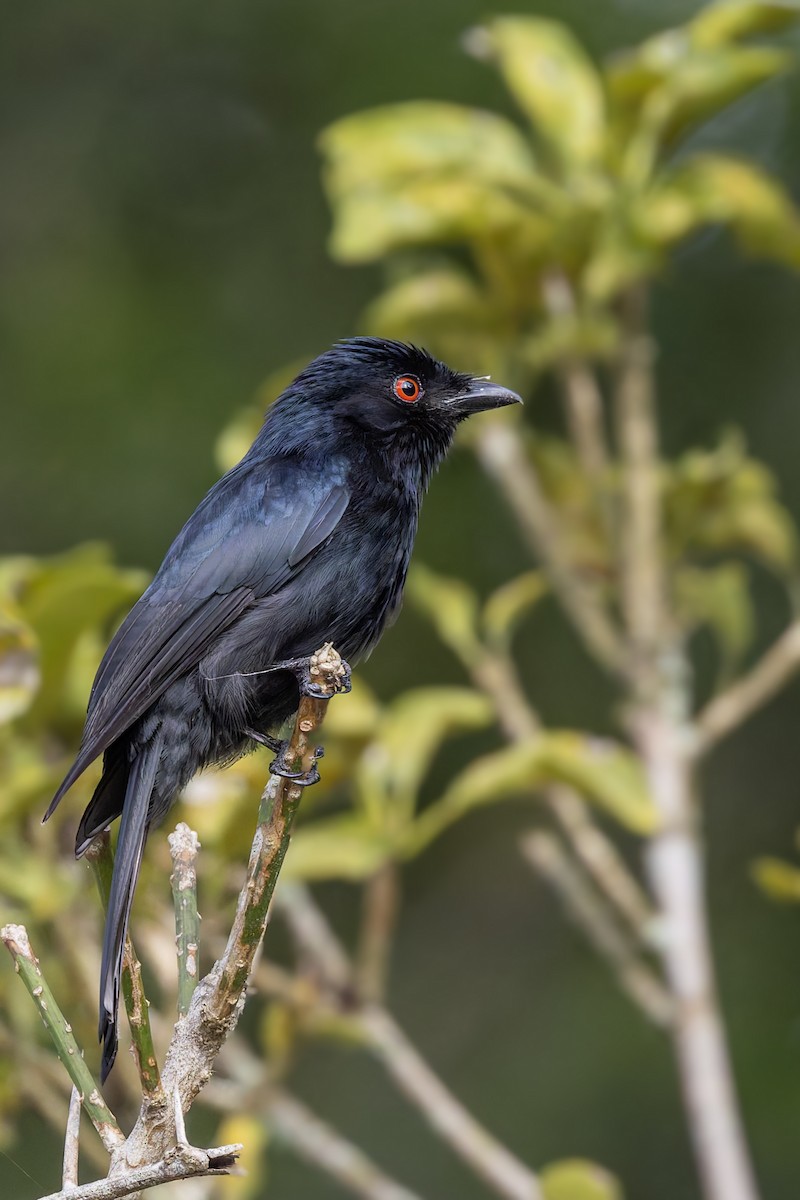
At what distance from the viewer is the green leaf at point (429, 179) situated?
3865 mm

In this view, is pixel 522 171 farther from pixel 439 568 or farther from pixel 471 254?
pixel 439 568

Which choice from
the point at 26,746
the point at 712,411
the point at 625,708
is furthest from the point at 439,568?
the point at 26,746

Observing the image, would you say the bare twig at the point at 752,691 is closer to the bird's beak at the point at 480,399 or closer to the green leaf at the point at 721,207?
the bird's beak at the point at 480,399

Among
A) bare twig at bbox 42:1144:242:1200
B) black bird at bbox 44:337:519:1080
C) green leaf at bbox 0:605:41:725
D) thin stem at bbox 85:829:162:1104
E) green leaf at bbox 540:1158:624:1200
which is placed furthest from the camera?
green leaf at bbox 0:605:41:725

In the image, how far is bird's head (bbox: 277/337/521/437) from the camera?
3521 millimetres

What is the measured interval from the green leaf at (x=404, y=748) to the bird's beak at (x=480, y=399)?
0.69 metres

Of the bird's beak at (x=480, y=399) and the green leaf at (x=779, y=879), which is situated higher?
the bird's beak at (x=480, y=399)

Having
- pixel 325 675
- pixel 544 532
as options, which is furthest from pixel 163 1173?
pixel 544 532

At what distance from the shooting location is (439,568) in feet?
19.5

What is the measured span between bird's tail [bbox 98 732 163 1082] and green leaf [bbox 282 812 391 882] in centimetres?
69

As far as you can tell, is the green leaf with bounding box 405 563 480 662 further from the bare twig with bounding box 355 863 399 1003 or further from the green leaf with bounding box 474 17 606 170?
the green leaf with bounding box 474 17 606 170

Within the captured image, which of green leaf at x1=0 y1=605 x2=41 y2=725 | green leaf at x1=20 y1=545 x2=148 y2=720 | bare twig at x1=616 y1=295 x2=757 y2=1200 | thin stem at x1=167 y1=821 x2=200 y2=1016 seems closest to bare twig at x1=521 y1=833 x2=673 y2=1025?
bare twig at x1=616 y1=295 x2=757 y2=1200

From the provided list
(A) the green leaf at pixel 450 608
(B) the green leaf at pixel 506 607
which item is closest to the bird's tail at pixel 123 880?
(A) the green leaf at pixel 450 608

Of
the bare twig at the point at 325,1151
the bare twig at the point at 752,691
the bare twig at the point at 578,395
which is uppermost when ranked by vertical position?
the bare twig at the point at 578,395
